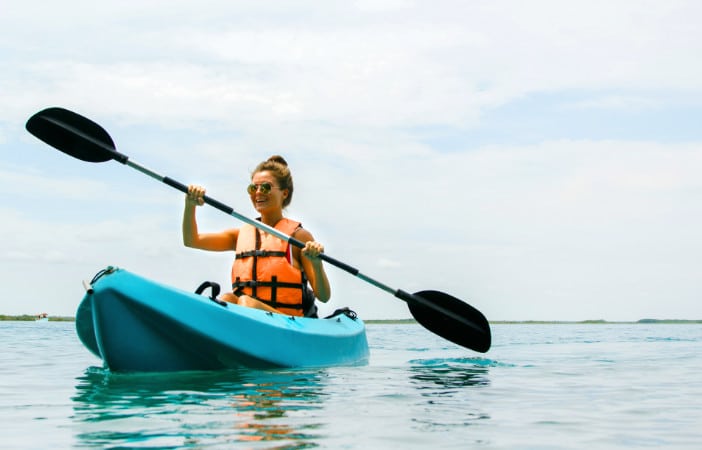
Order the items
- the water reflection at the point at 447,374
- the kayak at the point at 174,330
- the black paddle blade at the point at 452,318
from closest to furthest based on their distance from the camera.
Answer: the kayak at the point at 174,330 < the water reflection at the point at 447,374 < the black paddle blade at the point at 452,318

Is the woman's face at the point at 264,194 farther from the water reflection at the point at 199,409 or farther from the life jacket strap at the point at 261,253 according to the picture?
the water reflection at the point at 199,409

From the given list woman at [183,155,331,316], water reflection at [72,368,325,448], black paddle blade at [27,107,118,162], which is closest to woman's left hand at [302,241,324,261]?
woman at [183,155,331,316]

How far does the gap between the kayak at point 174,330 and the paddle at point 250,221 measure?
3.37 ft

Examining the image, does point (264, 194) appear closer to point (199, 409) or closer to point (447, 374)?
point (447, 374)

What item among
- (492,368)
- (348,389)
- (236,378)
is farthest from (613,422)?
(492,368)

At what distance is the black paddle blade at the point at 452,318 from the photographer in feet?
25.5

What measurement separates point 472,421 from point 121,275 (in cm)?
279

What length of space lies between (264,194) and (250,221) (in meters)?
0.27

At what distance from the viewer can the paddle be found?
278 inches

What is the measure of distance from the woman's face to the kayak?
1.14 metres

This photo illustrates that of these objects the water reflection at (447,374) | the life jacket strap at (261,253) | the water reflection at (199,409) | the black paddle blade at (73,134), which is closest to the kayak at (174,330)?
the water reflection at (199,409)

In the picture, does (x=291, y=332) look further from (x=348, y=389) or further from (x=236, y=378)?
(x=348, y=389)

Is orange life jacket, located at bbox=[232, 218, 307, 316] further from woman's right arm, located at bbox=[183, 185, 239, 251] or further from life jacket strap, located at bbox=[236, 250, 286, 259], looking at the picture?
woman's right arm, located at bbox=[183, 185, 239, 251]

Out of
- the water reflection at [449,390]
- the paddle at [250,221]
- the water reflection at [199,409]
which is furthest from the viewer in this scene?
the paddle at [250,221]
